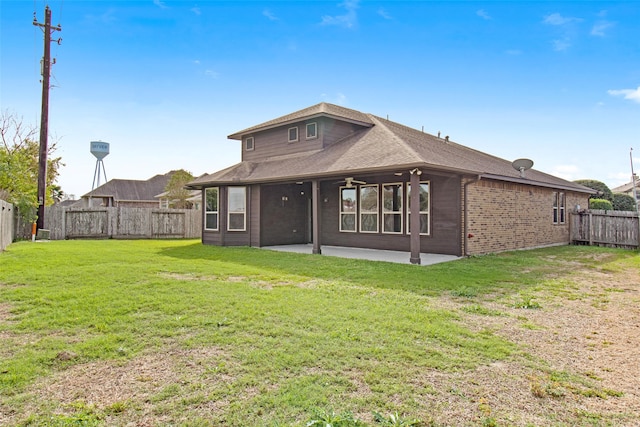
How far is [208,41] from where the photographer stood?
1335 centimetres

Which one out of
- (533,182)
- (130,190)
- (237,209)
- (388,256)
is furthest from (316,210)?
(130,190)

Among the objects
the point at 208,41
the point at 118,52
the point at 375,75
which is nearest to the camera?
the point at 208,41

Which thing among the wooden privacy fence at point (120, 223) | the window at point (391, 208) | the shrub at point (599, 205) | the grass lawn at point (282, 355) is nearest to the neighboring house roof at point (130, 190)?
the wooden privacy fence at point (120, 223)

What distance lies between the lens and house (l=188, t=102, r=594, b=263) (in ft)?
Result: 37.8

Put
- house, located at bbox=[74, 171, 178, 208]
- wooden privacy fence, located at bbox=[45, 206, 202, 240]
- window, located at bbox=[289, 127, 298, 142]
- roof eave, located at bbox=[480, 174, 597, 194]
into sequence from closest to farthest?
roof eave, located at bbox=[480, 174, 597, 194] → window, located at bbox=[289, 127, 298, 142] → wooden privacy fence, located at bbox=[45, 206, 202, 240] → house, located at bbox=[74, 171, 178, 208]

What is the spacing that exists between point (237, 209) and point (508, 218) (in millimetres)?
9644

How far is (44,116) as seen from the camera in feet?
57.3

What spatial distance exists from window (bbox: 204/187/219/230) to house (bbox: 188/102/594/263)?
0.13 ft

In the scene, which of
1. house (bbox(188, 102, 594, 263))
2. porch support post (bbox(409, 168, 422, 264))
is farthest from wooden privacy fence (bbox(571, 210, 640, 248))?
porch support post (bbox(409, 168, 422, 264))

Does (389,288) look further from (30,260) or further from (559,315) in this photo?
(30,260)

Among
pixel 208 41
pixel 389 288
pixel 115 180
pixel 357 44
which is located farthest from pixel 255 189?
pixel 115 180

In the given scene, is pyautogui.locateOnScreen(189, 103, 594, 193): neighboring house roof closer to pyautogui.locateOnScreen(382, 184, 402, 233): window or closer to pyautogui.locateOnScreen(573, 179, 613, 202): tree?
pyautogui.locateOnScreen(382, 184, 402, 233): window

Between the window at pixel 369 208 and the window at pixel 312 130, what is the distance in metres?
2.76

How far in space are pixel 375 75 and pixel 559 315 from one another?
12.3m
